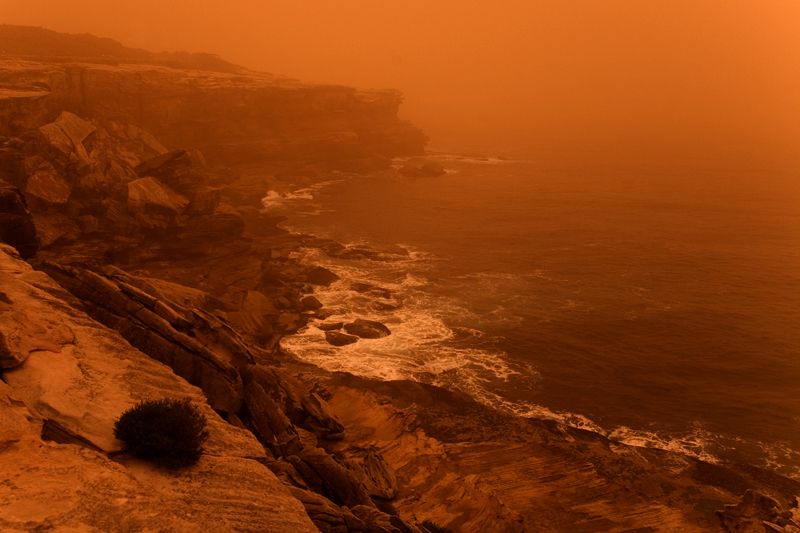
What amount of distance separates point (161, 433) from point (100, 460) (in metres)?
1.42

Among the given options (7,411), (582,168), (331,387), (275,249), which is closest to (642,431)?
(331,387)

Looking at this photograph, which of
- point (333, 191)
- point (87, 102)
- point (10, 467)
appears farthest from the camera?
point (333, 191)

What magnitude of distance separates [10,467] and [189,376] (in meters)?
9.42

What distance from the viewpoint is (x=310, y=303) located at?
4831 centimetres

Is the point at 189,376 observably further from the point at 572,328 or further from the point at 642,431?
the point at 572,328

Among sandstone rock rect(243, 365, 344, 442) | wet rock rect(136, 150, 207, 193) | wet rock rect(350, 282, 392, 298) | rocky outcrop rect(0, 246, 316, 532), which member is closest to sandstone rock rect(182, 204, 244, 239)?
wet rock rect(136, 150, 207, 193)

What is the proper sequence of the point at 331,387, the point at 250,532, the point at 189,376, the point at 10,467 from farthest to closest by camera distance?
the point at 331,387 < the point at 189,376 < the point at 250,532 < the point at 10,467

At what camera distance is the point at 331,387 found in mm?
35875

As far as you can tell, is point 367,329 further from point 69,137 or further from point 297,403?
point 69,137

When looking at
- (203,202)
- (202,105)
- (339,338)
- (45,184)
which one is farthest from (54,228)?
(202,105)

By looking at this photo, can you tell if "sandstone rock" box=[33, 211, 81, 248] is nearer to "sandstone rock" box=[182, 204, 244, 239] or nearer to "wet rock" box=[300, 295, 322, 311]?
"sandstone rock" box=[182, 204, 244, 239]

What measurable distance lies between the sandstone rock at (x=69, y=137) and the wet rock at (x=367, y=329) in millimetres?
→ 29272

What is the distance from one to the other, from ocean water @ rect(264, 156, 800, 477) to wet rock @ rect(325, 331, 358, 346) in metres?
0.61

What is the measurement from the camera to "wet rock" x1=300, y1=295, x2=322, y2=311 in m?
48.0
